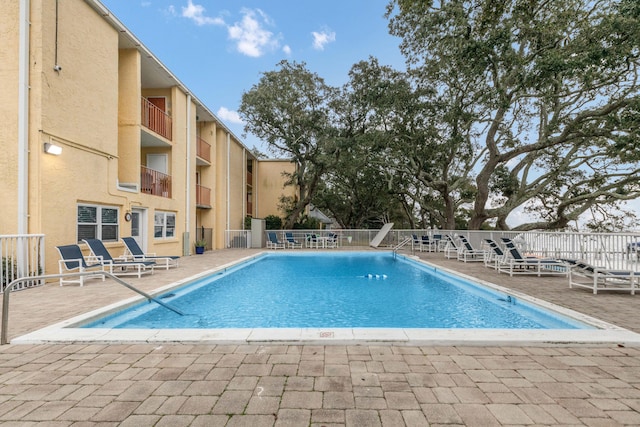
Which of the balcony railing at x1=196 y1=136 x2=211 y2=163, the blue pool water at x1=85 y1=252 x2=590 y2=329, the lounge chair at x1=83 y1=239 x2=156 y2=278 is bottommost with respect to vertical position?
the blue pool water at x1=85 y1=252 x2=590 y2=329

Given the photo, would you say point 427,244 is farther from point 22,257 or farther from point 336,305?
point 22,257

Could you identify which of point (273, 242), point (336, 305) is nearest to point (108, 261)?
point (336, 305)

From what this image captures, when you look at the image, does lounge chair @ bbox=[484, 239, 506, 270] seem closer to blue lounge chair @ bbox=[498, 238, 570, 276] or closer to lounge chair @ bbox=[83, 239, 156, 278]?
blue lounge chair @ bbox=[498, 238, 570, 276]

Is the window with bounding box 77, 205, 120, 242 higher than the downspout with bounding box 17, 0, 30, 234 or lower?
lower

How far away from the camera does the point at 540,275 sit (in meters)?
8.30

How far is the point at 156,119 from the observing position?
460 inches

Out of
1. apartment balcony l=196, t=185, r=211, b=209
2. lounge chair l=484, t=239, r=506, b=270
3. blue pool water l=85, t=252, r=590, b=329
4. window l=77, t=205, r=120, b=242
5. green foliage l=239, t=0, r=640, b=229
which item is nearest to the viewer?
blue pool water l=85, t=252, r=590, b=329

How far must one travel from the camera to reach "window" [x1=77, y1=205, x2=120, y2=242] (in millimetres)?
7965

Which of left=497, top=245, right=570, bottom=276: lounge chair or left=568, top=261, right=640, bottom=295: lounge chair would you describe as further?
left=497, top=245, right=570, bottom=276: lounge chair

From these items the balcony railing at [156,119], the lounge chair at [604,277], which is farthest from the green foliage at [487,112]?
the lounge chair at [604,277]

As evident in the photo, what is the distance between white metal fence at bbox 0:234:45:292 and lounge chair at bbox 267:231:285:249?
1136cm

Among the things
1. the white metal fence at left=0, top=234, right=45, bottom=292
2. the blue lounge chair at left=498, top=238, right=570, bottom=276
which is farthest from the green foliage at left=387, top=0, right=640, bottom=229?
the white metal fence at left=0, top=234, right=45, bottom=292

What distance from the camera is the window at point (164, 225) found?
11.6 m

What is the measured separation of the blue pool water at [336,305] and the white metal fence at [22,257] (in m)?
2.84
